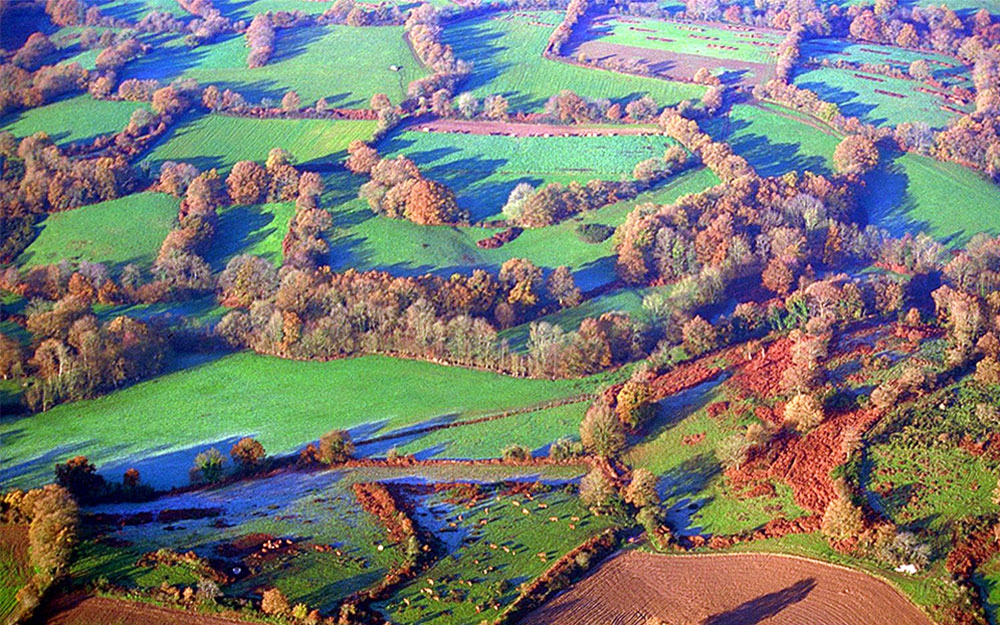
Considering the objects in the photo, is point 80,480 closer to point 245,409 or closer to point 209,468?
point 209,468

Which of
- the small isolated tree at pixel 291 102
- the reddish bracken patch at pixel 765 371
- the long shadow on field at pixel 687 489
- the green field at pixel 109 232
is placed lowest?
the long shadow on field at pixel 687 489

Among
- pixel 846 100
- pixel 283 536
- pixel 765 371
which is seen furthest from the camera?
pixel 846 100

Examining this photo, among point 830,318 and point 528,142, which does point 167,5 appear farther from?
point 830,318

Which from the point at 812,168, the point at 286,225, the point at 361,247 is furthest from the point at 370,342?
the point at 812,168

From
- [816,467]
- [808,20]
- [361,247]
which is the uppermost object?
[808,20]

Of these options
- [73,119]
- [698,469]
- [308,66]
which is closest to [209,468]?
[698,469]

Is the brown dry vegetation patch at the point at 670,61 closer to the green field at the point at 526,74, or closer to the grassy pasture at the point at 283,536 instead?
the green field at the point at 526,74

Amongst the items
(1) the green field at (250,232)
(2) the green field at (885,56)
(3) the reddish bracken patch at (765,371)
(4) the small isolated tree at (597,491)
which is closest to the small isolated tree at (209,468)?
(4) the small isolated tree at (597,491)
